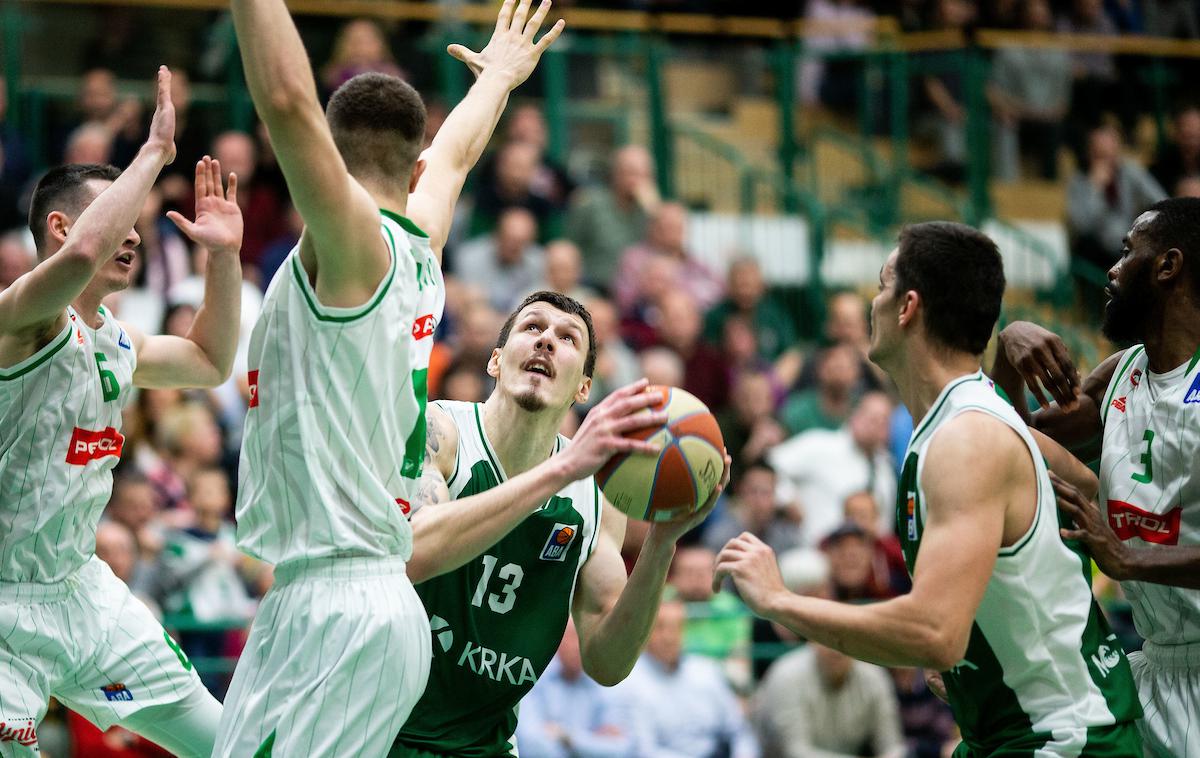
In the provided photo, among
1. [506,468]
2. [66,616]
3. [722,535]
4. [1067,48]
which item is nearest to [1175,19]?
[1067,48]

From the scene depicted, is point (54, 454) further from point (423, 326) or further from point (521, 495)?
point (521, 495)

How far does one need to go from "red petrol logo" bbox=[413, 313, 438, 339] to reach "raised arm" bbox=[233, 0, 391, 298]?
1.81ft

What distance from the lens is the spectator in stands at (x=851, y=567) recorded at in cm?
1008

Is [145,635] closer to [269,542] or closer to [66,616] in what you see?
[66,616]

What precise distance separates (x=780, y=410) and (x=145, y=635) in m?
7.55

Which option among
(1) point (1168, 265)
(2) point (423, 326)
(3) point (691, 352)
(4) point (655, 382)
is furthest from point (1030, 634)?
(3) point (691, 352)

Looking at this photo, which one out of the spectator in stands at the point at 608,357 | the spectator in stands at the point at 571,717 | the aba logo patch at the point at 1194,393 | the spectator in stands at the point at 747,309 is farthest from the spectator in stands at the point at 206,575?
the aba logo patch at the point at 1194,393

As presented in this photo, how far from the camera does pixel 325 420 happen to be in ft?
15.2

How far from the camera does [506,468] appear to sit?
592 centimetres

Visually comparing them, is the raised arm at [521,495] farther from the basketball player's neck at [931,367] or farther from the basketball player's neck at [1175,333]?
the basketball player's neck at [1175,333]

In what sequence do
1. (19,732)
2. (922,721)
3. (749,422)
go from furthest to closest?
(749,422), (922,721), (19,732)

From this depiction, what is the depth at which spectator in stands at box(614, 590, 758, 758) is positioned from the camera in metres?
9.33

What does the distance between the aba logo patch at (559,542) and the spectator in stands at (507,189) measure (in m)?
7.21

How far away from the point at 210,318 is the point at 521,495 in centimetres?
190
